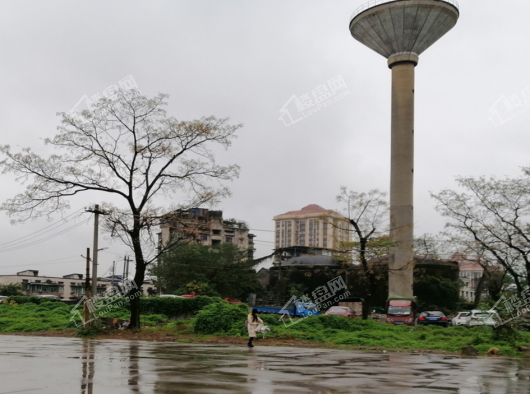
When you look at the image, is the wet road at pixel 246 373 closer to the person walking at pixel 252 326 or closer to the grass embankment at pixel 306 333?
the person walking at pixel 252 326

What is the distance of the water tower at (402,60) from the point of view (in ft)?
181

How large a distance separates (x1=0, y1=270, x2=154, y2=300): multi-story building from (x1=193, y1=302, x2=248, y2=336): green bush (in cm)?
6106

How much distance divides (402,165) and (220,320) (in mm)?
33858

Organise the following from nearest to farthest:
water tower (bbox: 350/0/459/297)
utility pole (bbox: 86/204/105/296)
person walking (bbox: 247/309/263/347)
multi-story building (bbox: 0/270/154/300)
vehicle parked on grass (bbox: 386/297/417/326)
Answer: person walking (bbox: 247/309/263/347) → utility pole (bbox: 86/204/105/296) → vehicle parked on grass (bbox: 386/297/417/326) → water tower (bbox: 350/0/459/297) → multi-story building (bbox: 0/270/154/300)

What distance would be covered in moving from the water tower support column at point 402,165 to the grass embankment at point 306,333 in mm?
21802

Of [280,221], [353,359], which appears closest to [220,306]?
[353,359]

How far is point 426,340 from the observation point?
85.1ft

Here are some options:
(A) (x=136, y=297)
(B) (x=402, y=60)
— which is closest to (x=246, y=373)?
(A) (x=136, y=297)

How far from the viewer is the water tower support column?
183ft

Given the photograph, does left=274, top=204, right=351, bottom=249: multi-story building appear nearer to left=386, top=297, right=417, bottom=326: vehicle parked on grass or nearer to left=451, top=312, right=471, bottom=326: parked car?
left=386, top=297, right=417, bottom=326: vehicle parked on grass

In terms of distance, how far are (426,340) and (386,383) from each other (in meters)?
15.2

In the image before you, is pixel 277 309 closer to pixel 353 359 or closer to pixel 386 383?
pixel 353 359

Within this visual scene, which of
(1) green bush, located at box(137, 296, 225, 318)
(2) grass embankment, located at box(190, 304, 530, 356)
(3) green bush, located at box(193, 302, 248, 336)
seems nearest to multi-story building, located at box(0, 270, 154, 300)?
(1) green bush, located at box(137, 296, 225, 318)

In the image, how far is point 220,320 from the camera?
27.8 meters
